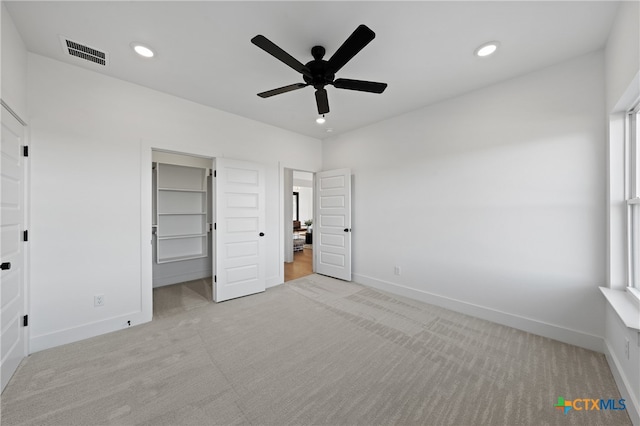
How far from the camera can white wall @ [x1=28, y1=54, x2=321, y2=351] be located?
2338mm

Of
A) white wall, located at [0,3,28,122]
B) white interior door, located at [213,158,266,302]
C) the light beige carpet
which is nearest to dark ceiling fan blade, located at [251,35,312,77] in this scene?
white wall, located at [0,3,28,122]

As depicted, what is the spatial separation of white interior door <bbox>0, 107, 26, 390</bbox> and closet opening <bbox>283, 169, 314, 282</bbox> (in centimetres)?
320

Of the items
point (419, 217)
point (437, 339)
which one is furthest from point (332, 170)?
point (437, 339)

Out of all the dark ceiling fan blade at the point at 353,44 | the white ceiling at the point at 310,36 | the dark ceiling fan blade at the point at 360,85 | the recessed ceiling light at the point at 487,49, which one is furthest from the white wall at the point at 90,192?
the recessed ceiling light at the point at 487,49

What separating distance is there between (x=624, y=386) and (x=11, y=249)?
4.80 metres

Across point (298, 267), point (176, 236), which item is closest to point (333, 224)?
point (298, 267)

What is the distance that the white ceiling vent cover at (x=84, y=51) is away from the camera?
85.1 inches

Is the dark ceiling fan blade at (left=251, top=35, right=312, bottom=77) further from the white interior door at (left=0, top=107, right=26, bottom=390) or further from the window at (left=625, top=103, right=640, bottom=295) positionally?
the window at (left=625, top=103, right=640, bottom=295)

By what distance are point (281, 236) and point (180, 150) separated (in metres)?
2.10

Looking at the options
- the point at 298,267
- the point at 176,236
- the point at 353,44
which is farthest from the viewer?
the point at 298,267

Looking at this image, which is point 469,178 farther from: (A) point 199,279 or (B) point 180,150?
(A) point 199,279

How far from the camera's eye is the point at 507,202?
2766 millimetres

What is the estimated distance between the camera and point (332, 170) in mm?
4734

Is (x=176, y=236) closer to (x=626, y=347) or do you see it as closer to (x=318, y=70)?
(x=318, y=70)
